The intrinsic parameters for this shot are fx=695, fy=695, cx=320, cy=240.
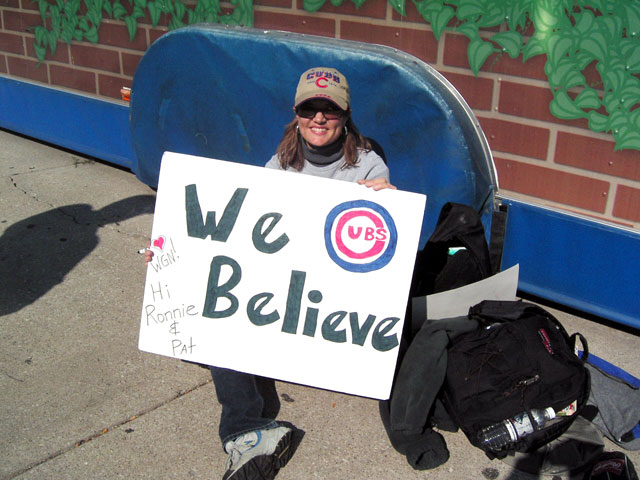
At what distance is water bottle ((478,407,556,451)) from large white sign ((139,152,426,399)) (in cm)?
40

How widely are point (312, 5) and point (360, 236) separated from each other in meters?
1.93

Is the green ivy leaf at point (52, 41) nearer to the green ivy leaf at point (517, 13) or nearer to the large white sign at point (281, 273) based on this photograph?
the large white sign at point (281, 273)

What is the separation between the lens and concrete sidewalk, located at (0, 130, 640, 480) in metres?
2.49

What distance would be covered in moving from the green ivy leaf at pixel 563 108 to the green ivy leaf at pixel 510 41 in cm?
28

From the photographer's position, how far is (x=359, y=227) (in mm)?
2449

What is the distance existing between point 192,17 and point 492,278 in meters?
2.80

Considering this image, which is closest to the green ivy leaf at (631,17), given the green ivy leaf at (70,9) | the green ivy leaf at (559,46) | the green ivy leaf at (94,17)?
the green ivy leaf at (559,46)

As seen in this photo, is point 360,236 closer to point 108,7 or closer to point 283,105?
point 283,105

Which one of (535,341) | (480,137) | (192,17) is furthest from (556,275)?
(192,17)

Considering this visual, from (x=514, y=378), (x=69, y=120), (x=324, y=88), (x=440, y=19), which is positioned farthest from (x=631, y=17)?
(x=69, y=120)

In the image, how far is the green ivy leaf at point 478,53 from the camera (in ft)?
10.8

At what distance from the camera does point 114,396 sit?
2840 mm

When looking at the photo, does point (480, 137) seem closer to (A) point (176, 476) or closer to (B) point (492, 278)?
(B) point (492, 278)

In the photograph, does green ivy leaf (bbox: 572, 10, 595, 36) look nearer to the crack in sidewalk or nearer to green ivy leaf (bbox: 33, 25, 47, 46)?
the crack in sidewalk
